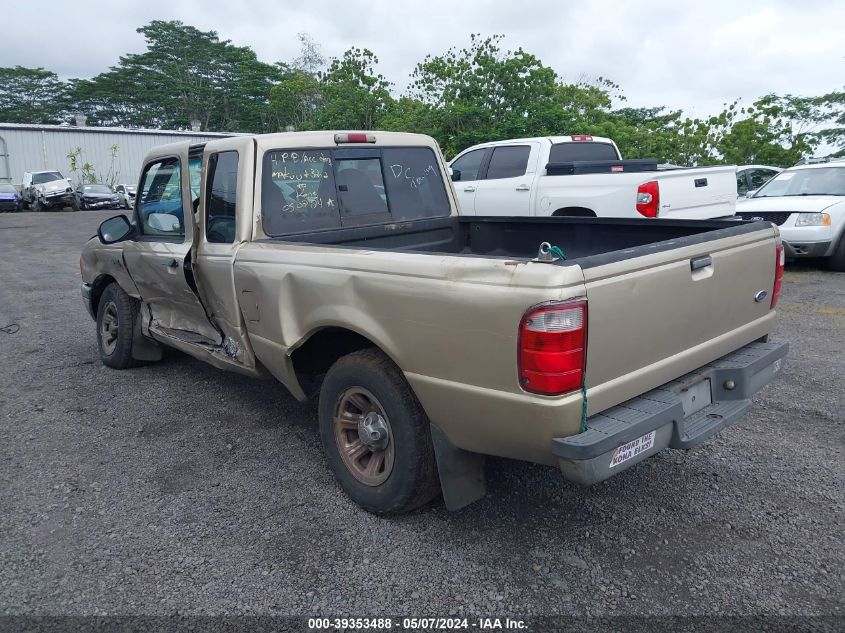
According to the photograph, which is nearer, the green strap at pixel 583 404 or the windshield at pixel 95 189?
the green strap at pixel 583 404

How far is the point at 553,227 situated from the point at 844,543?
2439 mm

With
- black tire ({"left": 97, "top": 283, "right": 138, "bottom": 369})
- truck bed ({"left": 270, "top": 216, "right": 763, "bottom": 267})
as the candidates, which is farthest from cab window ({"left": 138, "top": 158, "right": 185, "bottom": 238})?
truck bed ({"left": 270, "top": 216, "right": 763, "bottom": 267})

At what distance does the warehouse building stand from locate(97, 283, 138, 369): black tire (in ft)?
102

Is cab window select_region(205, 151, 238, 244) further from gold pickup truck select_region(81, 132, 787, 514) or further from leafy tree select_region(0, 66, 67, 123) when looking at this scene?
leafy tree select_region(0, 66, 67, 123)

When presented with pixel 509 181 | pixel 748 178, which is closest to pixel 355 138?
pixel 509 181

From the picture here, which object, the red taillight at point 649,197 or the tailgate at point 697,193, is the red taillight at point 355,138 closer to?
the red taillight at point 649,197

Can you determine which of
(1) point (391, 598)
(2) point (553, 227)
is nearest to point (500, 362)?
(1) point (391, 598)

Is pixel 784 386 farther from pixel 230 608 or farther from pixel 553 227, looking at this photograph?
pixel 230 608

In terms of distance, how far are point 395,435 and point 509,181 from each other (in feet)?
24.6

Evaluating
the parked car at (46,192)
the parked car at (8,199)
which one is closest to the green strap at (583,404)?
the parked car at (46,192)

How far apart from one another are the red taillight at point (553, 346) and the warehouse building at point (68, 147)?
3529 centimetres

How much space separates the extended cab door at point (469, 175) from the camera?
1062cm

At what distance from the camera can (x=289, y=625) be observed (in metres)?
2.58

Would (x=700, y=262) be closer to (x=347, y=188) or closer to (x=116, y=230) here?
(x=347, y=188)
